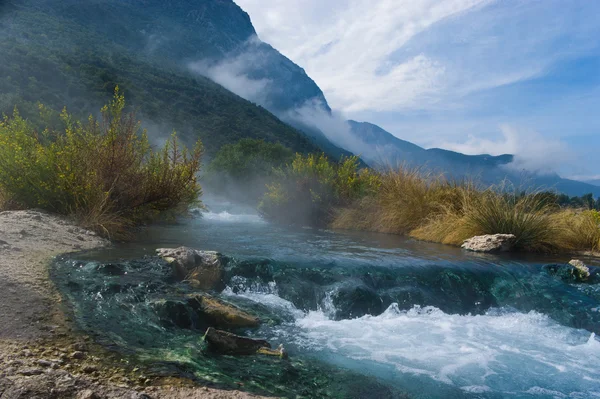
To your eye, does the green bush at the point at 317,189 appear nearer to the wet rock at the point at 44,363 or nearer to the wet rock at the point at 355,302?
the wet rock at the point at 355,302

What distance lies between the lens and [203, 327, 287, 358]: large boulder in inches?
133

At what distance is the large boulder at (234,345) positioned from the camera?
3.38 m

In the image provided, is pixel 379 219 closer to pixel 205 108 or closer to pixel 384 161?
pixel 384 161

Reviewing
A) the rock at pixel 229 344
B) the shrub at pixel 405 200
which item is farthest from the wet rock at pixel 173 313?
the shrub at pixel 405 200

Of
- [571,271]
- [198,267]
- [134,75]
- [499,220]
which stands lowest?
[198,267]

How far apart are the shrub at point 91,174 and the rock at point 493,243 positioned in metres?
6.16

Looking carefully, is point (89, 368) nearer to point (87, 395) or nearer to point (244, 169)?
point (87, 395)

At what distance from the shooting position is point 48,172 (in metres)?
7.30

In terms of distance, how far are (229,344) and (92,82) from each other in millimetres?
38711

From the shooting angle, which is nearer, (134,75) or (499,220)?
(499,220)

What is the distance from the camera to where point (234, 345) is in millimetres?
3422

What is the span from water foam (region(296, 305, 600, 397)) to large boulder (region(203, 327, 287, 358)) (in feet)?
1.93

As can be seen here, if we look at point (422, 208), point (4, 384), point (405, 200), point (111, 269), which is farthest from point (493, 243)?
point (4, 384)

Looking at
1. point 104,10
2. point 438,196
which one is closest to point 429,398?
point 438,196
